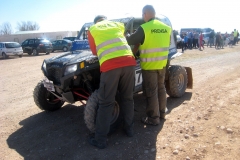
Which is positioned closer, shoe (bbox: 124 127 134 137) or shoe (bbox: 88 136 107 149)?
shoe (bbox: 88 136 107 149)

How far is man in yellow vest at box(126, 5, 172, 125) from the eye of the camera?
3.75m

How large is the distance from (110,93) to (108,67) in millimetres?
398

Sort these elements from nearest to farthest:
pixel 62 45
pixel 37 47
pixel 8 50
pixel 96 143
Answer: pixel 96 143, pixel 8 50, pixel 37 47, pixel 62 45

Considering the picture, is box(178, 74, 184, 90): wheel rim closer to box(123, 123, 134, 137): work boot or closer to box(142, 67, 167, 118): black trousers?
box(142, 67, 167, 118): black trousers

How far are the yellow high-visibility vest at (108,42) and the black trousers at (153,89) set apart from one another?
800 mm

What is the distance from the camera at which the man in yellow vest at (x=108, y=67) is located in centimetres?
328

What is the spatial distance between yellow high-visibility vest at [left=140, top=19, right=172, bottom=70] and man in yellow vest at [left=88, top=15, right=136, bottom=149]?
0.53 meters

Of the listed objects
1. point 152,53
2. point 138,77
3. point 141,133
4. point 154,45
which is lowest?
point 141,133

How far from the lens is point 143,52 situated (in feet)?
12.9

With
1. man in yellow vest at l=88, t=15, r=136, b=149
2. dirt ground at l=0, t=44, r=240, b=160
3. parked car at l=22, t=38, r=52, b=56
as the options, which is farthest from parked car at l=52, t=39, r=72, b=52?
man in yellow vest at l=88, t=15, r=136, b=149

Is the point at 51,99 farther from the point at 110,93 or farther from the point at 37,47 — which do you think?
the point at 37,47

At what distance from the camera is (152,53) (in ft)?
12.7

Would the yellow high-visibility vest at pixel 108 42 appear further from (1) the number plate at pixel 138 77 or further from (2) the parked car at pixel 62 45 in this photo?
(2) the parked car at pixel 62 45

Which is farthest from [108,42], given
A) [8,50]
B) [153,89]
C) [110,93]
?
[8,50]
